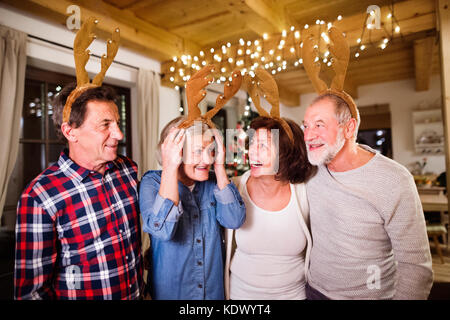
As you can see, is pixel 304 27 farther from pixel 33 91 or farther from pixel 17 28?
pixel 33 91

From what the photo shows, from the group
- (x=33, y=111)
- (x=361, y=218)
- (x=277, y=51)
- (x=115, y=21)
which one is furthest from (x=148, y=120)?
(x=361, y=218)

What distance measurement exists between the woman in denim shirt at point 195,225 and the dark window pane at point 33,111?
5.19ft

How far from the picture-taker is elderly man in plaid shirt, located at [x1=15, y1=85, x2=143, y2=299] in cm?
79

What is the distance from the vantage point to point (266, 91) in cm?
105

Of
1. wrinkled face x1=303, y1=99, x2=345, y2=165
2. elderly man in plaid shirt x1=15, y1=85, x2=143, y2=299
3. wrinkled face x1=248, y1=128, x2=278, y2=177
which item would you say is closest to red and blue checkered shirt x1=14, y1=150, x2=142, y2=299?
elderly man in plaid shirt x1=15, y1=85, x2=143, y2=299

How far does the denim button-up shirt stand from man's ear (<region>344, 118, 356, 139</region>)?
0.44 m

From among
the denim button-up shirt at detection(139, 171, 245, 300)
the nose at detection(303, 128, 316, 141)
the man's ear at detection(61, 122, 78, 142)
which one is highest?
the man's ear at detection(61, 122, 78, 142)

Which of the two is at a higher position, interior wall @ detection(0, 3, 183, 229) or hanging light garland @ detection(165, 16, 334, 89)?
interior wall @ detection(0, 3, 183, 229)

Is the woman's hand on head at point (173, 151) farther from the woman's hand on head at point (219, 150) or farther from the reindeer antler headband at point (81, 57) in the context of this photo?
the reindeer antler headband at point (81, 57)

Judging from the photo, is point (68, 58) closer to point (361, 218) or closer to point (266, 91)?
point (266, 91)

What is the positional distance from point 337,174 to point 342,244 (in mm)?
249

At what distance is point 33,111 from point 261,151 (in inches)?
76.8

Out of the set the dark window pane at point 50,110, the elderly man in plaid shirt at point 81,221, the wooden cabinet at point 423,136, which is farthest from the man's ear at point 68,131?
the wooden cabinet at point 423,136

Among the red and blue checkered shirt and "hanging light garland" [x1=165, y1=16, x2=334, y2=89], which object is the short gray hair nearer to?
"hanging light garland" [x1=165, y1=16, x2=334, y2=89]
